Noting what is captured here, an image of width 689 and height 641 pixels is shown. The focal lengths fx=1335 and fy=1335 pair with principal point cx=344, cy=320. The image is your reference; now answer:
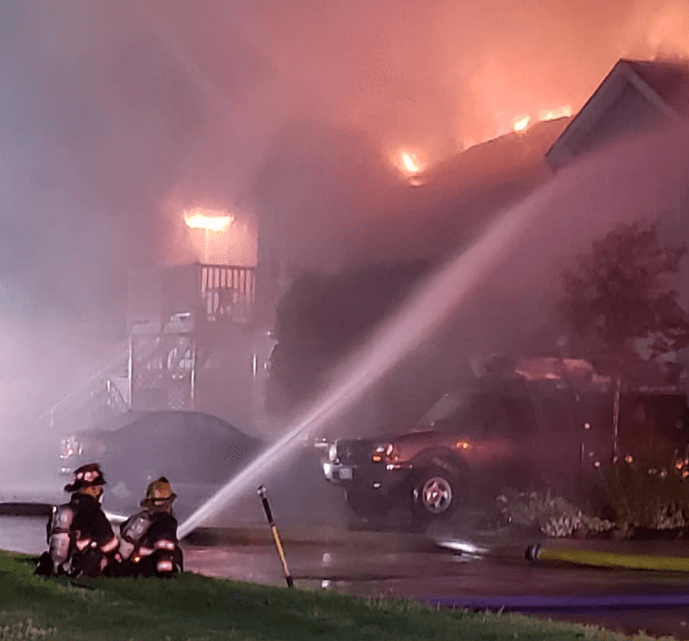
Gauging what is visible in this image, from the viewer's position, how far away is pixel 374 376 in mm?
21578

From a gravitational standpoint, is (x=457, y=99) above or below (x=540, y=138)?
above

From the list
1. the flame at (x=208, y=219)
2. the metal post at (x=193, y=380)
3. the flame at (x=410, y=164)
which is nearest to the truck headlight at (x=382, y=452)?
the metal post at (x=193, y=380)

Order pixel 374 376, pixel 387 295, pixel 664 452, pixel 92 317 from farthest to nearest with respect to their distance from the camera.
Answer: pixel 92 317 → pixel 387 295 → pixel 374 376 → pixel 664 452

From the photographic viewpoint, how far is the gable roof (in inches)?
816

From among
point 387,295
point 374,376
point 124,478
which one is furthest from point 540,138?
point 124,478

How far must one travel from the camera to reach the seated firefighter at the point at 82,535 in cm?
898

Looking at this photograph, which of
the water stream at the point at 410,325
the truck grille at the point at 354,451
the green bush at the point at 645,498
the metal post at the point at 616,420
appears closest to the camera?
the green bush at the point at 645,498

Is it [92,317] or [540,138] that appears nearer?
[540,138]

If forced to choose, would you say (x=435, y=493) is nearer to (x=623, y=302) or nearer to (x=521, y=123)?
(x=623, y=302)

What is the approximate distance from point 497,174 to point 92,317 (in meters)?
13.1

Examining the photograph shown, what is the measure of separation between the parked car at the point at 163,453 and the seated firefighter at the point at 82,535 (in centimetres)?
903

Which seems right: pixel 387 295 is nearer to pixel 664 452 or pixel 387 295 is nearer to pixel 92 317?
pixel 664 452

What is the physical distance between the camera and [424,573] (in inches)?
446

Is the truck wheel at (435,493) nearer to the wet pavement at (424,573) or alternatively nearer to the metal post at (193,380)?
the wet pavement at (424,573)
